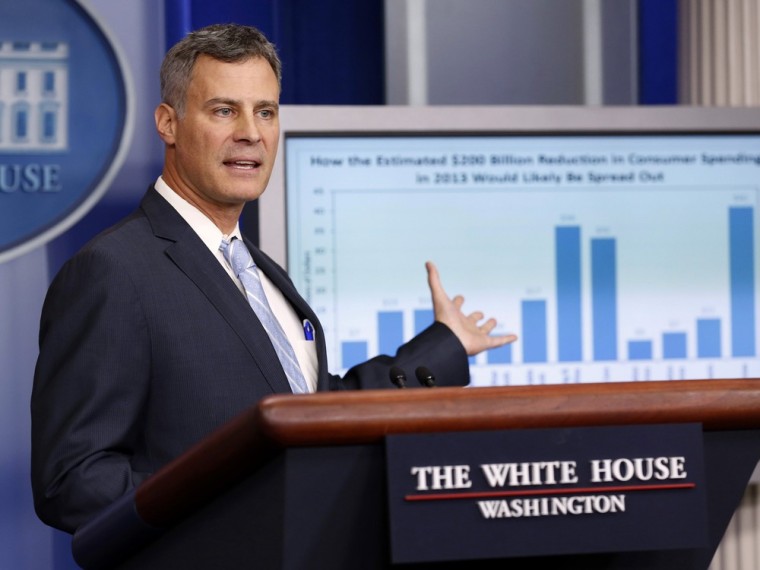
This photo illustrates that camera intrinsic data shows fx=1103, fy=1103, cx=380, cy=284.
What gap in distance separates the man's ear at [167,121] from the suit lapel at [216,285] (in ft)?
0.43

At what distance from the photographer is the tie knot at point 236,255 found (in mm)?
1516

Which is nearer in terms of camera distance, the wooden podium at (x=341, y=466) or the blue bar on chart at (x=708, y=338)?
the wooden podium at (x=341, y=466)

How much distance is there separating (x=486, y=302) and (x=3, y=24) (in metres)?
1.19

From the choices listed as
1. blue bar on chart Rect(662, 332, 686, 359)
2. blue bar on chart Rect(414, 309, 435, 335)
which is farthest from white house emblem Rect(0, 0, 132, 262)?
blue bar on chart Rect(662, 332, 686, 359)

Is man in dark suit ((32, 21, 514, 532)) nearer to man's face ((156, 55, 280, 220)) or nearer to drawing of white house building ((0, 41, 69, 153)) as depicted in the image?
man's face ((156, 55, 280, 220))

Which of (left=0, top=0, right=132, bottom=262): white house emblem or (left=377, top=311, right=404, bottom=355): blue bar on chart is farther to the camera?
(left=377, top=311, right=404, bottom=355): blue bar on chart

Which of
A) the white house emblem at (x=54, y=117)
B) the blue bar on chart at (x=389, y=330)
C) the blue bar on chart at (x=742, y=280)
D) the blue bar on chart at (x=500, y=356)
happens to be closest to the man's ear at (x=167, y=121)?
the white house emblem at (x=54, y=117)

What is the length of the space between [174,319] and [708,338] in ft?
5.34

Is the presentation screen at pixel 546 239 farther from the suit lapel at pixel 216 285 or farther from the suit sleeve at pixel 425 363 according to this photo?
the suit lapel at pixel 216 285

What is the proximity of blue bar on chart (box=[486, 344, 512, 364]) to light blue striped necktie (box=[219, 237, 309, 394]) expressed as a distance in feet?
3.41

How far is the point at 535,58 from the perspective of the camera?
9.37 ft

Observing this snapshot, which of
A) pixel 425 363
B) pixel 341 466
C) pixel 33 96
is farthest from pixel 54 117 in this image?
pixel 341 466

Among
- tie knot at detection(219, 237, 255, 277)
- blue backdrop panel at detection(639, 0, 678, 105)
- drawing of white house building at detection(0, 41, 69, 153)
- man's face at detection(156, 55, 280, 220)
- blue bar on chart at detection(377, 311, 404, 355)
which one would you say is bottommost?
blue bar on chart at detection(377, 311, 404, 355)

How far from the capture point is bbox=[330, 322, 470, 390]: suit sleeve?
1663 millimetres
